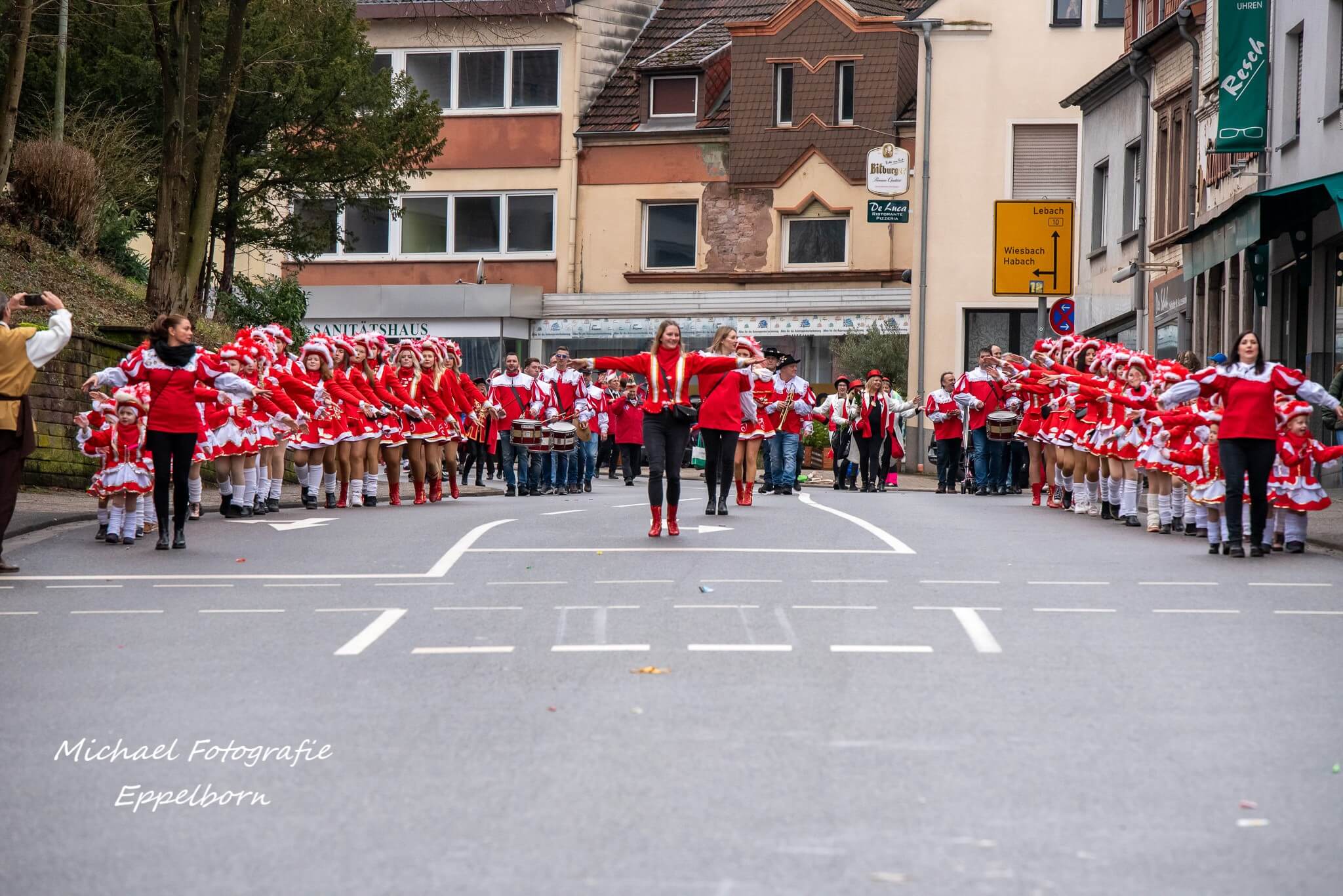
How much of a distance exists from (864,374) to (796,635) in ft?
126

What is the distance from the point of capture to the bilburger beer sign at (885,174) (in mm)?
44188

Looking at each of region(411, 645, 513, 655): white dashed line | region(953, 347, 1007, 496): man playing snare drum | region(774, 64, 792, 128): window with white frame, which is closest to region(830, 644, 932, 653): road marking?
region(411, 645, 513, 655): white dashed line

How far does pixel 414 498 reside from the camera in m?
25.8

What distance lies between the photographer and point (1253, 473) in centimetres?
1670

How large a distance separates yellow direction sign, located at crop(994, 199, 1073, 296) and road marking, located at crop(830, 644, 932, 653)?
2456 centimetres

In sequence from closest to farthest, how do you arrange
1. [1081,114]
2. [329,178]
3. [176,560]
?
[176,560]
[329,178]
[1081,114]

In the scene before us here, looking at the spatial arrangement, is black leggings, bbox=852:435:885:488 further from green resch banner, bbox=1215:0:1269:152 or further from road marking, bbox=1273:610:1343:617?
road marking, bbox=1273:610:1343:617

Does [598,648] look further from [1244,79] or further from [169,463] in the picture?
[1244,79]

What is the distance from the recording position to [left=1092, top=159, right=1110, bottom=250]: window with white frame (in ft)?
140

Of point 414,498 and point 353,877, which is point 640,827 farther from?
point 414,498

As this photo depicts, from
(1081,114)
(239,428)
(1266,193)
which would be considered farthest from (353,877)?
(1081,114)

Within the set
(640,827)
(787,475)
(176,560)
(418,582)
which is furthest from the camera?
(787,475)

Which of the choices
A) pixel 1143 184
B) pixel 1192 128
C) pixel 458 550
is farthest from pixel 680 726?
pixel 1143 184

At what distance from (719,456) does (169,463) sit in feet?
21.2
